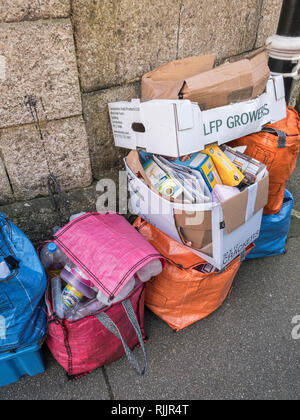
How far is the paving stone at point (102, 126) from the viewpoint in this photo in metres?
2.06

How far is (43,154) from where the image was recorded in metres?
2.03

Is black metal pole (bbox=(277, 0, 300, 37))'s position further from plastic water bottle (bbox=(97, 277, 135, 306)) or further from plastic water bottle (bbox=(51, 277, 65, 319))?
plastic water bottle (bbox=(51, 277, 65, 319))

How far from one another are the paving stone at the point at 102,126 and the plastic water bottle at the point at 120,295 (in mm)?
929

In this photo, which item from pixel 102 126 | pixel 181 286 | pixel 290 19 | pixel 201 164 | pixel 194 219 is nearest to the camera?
pixel 194 219

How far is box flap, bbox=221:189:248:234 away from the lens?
1628mm

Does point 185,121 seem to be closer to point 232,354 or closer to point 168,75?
point 168,75

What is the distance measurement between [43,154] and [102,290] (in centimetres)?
95

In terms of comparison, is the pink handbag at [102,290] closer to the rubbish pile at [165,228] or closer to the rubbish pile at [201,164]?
the rubbish pile at [165,228]

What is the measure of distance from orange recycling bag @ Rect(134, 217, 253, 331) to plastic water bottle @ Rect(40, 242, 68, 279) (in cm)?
49

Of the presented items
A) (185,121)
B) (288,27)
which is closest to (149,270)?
(185,121)

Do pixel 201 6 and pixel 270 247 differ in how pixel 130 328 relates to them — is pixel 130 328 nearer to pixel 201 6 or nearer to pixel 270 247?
pixel 270 247

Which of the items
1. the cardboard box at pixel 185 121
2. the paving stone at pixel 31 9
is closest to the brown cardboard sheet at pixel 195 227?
the cardboard box at pixel 185 121

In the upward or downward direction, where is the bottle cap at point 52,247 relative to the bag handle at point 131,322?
upward

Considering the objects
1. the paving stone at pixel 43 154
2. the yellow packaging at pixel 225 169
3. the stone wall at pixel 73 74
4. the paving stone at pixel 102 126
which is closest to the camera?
the stone wall at pixel 73 74
